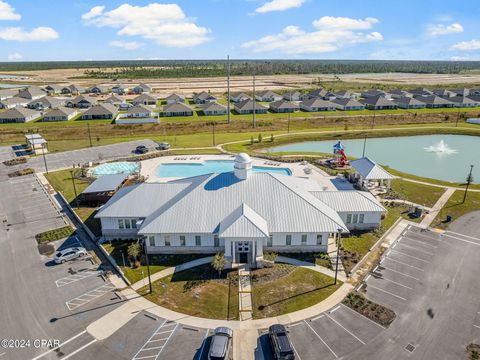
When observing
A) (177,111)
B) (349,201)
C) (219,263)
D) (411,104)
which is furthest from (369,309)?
(411,104)

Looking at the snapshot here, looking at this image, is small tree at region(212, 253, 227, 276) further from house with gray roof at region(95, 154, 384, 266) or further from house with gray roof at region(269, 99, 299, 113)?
house with gray roof at region(269, 99, 299, 113)

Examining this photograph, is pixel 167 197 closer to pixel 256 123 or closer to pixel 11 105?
pixel 256 123

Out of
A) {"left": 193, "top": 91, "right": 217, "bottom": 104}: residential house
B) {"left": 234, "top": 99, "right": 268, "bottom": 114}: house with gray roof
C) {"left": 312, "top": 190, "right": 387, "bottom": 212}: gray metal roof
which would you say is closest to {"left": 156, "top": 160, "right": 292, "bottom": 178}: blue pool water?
{"left": 312, "top": 190, "right": 387, "bottom": 212}: gray metal roof

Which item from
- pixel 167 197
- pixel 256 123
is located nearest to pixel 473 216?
pixel 167 197

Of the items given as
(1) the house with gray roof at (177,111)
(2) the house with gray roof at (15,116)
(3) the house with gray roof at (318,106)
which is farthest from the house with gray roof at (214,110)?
(2) the house with gray roof at (15,116)

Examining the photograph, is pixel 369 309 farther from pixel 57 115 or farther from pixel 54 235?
pixel 57 115
